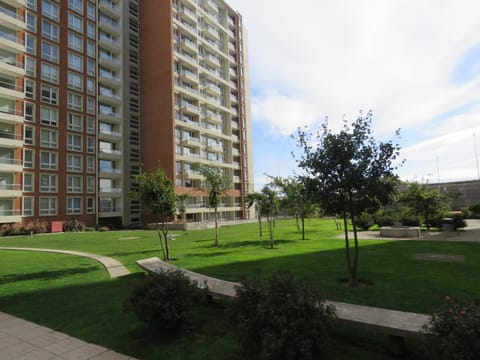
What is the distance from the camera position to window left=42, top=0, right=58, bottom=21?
37.4 m

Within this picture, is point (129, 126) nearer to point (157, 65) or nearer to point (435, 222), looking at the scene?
point (157, 65)

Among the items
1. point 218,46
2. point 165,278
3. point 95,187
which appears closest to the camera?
point 165,278

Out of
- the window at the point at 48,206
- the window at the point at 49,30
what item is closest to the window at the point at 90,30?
the window at the point at 49,30

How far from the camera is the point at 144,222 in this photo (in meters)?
43.2

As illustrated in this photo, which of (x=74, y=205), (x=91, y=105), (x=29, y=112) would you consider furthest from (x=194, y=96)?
(x=74, y=205)

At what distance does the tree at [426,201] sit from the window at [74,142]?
124ft

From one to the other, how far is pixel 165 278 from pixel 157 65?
47452 mm

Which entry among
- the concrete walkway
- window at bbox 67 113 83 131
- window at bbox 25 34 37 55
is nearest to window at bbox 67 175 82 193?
window at bbox 67 113 83 131

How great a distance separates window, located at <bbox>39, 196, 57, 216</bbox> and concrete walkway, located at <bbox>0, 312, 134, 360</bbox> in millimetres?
34416

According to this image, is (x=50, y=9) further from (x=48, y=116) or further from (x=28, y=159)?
(x=28, y=159)

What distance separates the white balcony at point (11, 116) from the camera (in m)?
31.7

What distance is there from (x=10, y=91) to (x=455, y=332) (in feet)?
136

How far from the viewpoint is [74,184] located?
3819cm

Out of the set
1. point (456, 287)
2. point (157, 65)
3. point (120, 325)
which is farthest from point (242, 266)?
point (157, 65)
